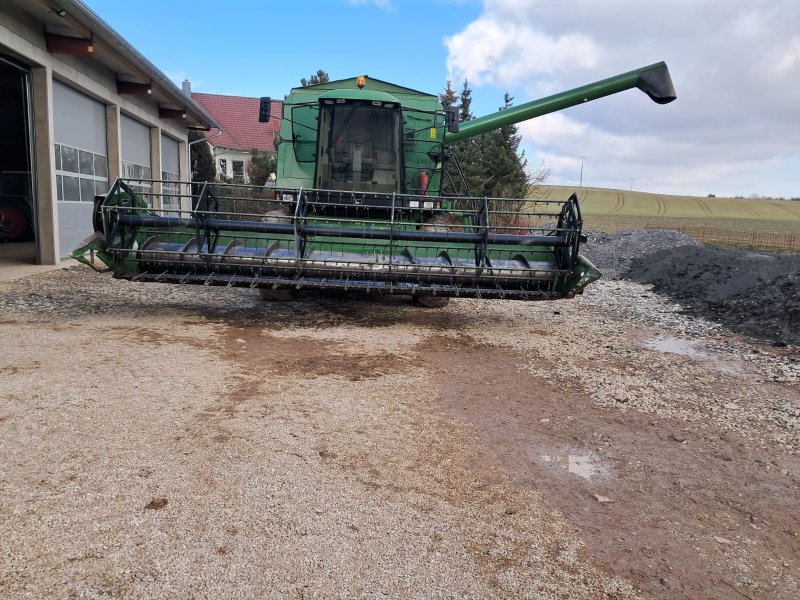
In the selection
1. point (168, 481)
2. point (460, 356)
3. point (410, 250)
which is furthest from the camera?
point (410, 250)

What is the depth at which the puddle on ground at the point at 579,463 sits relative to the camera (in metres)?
3.38

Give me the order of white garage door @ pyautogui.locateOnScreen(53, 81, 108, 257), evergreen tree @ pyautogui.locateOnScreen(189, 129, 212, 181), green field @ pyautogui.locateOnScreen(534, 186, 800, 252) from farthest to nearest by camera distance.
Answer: green field @ pyautogui.locateOnScreen(534, 186, 800, 252), evergreen tree @ pyautogui.locateOnScreen(189, 129, 212, 181), white garage door @ pyautogui.locateOnScreen(53, 81, 108, 257)

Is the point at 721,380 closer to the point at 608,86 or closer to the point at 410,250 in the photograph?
the point at 410,250

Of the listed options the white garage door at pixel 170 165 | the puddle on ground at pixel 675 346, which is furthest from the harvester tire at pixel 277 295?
the white garage door at pixel 170 165

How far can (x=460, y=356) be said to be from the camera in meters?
5.93

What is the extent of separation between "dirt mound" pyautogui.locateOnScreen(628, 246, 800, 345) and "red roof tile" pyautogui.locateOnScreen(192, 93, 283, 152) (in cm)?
2566

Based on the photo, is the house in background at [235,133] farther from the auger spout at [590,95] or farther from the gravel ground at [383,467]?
the gravel ground at [383,467]

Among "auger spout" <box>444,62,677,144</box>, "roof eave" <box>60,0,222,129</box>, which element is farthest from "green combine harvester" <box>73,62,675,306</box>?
"roof eave" <box>60,0,222,129</box>

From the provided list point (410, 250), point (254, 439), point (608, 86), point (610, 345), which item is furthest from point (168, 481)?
point (608, 86)

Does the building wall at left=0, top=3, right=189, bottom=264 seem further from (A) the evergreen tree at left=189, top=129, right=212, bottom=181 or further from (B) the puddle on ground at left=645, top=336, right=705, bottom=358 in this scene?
(A) the evergreen tree at left=189, top=129, right=212, bottom=181

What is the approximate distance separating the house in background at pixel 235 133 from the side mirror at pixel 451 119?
23.8 meters

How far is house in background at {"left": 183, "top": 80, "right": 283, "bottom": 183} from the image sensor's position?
3266 cm

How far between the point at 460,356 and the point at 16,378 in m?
3.77

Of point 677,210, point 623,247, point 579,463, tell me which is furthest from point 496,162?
point 677,210
